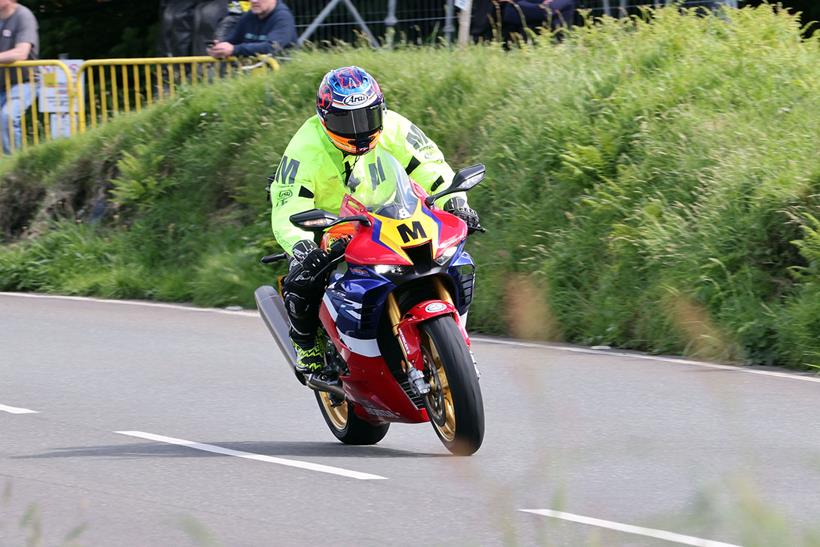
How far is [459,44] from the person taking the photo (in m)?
15.1

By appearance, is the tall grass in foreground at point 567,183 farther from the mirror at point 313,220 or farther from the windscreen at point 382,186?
the mirror at point 313,220

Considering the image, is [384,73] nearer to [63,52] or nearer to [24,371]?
[24,371]

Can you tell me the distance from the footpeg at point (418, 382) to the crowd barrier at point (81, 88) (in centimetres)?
1059

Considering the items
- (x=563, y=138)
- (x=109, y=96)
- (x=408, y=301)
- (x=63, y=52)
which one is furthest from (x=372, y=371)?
(x=63, y=52)

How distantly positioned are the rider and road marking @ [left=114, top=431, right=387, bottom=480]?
500 mm

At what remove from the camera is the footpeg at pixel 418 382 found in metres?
6.37

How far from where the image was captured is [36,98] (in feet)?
57.5

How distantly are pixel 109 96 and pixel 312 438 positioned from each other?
10.8 metres

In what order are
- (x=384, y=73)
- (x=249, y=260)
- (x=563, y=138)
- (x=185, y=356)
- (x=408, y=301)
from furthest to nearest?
(x=384, y=73), (x=249, y=260), (x=563, y=138), (x=185, y=356), (x=408, y=301)

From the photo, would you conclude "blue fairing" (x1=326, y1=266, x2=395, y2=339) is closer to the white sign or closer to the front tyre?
the front tyre

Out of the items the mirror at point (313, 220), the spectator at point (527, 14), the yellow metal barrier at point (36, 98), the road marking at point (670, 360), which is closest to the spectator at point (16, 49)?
the yellow metal barrier at point (36, 98)

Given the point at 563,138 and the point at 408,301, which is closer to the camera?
the point at 408,301

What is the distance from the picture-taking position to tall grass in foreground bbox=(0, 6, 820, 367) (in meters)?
10.1

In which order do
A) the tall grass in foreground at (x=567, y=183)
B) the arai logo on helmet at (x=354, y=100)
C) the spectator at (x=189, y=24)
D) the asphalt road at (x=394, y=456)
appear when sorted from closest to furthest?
the asphalt road at (x=394, y=456) → the arai logo on helmet at (x=354, y=100) → the tall grass in foreground at (x=567, y=183) → the spectator at (x=189, y=24)
